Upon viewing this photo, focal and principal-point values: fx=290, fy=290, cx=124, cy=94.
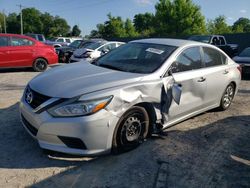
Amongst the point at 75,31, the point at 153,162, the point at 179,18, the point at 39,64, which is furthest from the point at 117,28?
the point at 153,162

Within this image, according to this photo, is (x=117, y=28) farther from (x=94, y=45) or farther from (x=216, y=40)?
(x=94, y=45)

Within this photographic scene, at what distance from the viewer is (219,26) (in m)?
50.9

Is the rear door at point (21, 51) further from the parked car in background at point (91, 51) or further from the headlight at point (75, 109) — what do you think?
the headlight at point (75, 109)

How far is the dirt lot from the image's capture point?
3.41 m

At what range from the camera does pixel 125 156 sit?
13.1 feet

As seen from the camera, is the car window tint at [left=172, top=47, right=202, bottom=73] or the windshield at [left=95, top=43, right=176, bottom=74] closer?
the windshield at [left=95, top=43, right=176, bottom=74]

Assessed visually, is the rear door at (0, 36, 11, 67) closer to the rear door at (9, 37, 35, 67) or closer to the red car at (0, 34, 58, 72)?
the red car at (0, 34, 58, 72)

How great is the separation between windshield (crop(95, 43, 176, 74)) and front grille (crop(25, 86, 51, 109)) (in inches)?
52.9

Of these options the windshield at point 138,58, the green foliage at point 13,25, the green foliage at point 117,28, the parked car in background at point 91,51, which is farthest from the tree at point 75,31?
the windshield at point 138,58

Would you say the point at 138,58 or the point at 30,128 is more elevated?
the point at 138,58

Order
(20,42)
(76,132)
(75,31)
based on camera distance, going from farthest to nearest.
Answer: (75,31) < (20,42) < (76,132)

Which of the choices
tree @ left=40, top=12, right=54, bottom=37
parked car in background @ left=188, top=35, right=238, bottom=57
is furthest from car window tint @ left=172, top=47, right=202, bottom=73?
tree @ left=40, top=12, right=54, bottom=37

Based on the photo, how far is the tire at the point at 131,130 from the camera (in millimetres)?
3869

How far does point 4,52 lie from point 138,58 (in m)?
7.69
